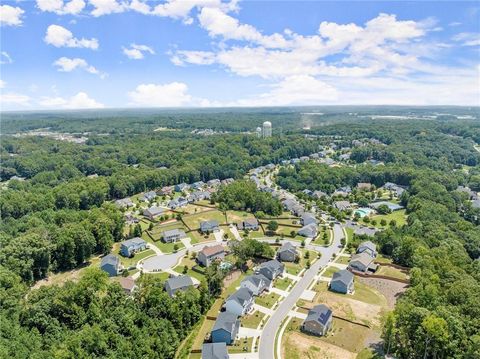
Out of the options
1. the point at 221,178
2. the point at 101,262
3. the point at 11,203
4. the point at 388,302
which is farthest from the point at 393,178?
the point at 11,203

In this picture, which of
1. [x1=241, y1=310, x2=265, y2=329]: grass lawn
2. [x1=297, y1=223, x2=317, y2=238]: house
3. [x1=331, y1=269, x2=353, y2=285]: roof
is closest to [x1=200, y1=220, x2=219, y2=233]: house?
[x1=297, y1=223, x2=317, y2=238]: house

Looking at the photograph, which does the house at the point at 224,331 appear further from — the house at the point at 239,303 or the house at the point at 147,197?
the house at the point at 147,197

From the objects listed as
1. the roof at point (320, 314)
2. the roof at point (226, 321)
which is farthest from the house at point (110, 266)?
the roof at point (320, 314)

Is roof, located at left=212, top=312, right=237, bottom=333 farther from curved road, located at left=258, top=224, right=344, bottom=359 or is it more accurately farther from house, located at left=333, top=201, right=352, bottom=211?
house, located at left=333, top=201, right=352, bottom=211

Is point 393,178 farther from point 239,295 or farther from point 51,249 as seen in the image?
point 51,249

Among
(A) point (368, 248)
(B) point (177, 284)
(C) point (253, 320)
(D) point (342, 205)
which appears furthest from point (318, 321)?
(D) point (342, 205)

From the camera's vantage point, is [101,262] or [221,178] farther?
[221,178]
